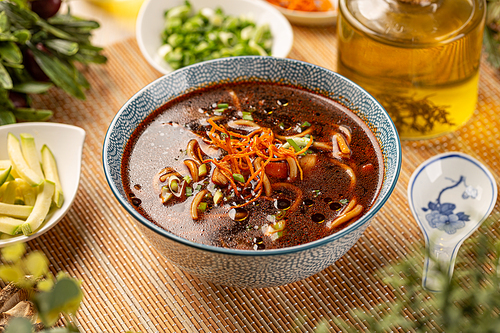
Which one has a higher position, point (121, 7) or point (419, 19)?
point (419, 19)

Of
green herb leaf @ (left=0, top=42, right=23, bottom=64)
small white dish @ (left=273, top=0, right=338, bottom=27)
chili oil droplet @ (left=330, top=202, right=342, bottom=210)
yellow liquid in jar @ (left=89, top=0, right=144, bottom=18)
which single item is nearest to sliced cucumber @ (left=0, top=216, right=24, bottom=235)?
green herb leaf @ (left=0, top=42, right=23, bottom=64)

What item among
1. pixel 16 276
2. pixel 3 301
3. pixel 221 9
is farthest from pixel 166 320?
pixel 221 9

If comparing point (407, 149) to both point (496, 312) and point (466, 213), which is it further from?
point (496, 312)

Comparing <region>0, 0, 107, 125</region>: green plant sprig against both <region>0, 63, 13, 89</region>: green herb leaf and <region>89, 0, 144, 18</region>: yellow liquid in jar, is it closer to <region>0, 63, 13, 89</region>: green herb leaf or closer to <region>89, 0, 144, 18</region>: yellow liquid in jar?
<region>0, 63, 13, 89</region>: green herb leaf

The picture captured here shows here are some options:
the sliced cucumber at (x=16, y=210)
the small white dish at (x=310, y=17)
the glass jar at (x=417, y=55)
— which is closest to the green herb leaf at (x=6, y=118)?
the sliced cucumber at (x=16, y=210)

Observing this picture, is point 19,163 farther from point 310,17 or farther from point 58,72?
point 310,17

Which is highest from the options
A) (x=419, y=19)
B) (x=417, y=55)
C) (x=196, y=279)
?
(x=419, y=19)

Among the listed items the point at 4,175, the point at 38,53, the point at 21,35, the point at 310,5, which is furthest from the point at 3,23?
the point at 310,5
